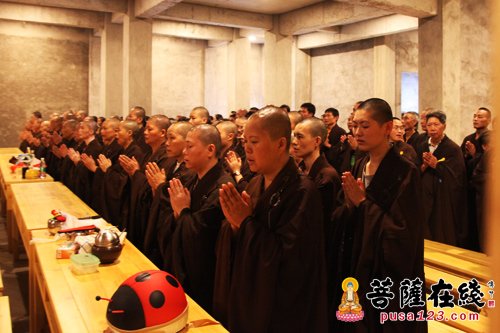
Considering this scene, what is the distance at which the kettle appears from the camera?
2.96m

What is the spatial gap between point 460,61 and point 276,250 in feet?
25.5

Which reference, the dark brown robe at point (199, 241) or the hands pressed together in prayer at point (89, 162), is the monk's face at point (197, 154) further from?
the hands pressed together in prayer at point (89, 162)

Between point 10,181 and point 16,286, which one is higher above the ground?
point 10,181

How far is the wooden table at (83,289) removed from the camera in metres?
2.22

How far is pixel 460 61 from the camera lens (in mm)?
8992

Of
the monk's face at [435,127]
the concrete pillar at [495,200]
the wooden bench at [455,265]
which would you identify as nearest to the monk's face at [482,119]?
the monk's face at [435,127]

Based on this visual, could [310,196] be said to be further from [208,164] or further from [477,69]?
[477,69]

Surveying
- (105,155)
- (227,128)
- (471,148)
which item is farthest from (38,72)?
(471,148)

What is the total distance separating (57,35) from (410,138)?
13.4 metres

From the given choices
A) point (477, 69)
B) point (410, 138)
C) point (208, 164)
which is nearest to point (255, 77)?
point (477, 69)

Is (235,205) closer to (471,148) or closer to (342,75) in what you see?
(471,148)

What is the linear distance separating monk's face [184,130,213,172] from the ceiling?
957 centimetres

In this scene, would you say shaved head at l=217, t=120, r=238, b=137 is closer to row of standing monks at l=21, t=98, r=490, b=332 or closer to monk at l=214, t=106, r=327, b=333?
row of standing monks at l=21, t=98, r=490, b=332

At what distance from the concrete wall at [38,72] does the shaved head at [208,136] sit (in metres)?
14.5
